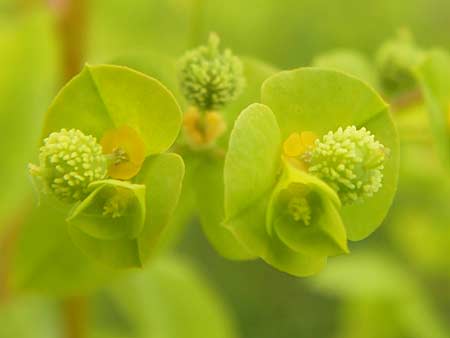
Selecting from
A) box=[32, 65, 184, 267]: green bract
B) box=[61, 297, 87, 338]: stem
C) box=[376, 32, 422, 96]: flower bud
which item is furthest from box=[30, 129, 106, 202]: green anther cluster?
box=[61, 297, 87, 338]: stem

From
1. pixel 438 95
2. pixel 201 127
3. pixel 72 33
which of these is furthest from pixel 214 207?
pixel 72 33

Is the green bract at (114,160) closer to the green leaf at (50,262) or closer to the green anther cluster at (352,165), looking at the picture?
the green anther cluster at (352,165)

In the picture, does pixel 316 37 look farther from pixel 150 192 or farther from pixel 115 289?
pixel 150 192

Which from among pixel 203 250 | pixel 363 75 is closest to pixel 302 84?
pixel 363 75

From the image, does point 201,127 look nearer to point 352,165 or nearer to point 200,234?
point 352,165

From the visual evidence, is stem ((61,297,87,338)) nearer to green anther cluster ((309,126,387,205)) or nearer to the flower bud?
the flower bud

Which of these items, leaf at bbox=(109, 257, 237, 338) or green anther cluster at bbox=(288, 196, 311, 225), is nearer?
green anther cluster at bbox=(288, 196, 311, 225)

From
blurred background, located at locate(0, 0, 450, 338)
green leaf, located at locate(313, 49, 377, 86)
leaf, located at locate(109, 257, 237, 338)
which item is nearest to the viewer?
green leaf, located at locate(313, 49, 377, 86)

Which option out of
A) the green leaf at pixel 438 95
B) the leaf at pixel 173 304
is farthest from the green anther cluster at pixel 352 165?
the leaf at pixel 173 304
